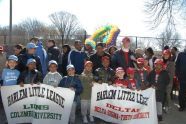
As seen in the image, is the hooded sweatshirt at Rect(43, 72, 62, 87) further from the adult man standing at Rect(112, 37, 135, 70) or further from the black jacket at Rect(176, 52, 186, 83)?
the black jacket at Rect(176, 52, 186, 83)

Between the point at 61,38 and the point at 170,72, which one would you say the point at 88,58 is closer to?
the point at 170,72

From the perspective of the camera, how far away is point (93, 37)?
1903 cm

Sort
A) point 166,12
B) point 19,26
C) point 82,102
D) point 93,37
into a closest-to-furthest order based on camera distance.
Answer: point 82,102 < point 93,37 < point 166,12 < point 19,26

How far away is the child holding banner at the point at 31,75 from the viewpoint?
388 inches

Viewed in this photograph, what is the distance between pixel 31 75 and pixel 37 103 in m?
0.88

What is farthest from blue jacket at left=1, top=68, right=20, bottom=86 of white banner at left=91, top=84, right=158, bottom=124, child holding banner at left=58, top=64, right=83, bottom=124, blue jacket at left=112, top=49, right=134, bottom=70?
blue jacket at left=112, top=49, right=134, bottom=70

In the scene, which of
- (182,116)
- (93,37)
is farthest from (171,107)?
(93,37)

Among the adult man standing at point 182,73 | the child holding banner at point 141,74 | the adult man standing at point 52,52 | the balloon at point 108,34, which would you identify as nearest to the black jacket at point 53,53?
the adult man standing at point 52,52

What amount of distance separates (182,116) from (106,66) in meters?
3.13

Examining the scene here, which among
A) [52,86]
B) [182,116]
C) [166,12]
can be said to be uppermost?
[166,12]

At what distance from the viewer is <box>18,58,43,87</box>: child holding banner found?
985 cm

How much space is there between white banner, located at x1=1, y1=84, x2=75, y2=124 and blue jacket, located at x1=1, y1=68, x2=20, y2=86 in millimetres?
387

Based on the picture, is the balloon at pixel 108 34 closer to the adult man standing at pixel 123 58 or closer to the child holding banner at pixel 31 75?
the adult man standing at pixel 123 58

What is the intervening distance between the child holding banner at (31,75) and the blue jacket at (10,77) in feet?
0.40
